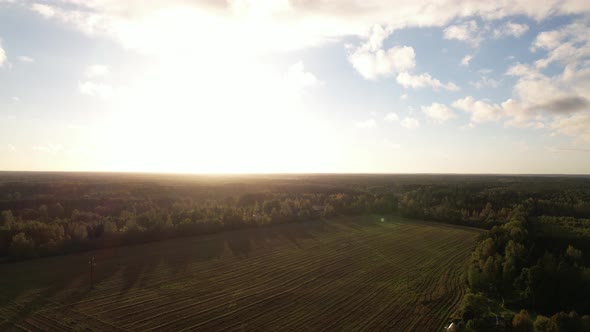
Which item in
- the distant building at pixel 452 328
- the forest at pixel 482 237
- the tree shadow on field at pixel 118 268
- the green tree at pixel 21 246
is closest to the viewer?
the distant building at pixel 452 328

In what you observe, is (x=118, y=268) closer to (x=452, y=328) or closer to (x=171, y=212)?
(x=171, y=212)

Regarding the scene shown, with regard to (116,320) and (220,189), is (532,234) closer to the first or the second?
(116,320)

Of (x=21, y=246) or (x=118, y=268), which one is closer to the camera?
(x=118, y=268)

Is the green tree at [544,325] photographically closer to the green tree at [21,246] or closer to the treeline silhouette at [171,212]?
the treeline silhouette at [171,212]

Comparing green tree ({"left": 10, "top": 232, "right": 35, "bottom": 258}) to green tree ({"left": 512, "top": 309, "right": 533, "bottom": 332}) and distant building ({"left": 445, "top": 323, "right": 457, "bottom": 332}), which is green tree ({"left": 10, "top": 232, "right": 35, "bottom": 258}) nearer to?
distant building ({"left": 445, "top": 323, "right": 457, "bottom": 332})

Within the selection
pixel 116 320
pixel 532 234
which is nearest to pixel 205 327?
pixel 116 320

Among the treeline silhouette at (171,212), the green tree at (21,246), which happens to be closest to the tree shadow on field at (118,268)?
the green tree at (21,246)

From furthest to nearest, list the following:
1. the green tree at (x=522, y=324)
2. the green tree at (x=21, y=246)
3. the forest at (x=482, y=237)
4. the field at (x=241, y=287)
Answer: the green tree at (x=21, y=246) → the forest at (x=482, y=237) → the field at (x=241, y=287) → the green tree at (x=522, y=324)

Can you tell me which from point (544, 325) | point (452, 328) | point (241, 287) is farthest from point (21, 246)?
point (544, 325)

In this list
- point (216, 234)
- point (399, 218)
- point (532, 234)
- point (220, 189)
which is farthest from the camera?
point (220, 189)
